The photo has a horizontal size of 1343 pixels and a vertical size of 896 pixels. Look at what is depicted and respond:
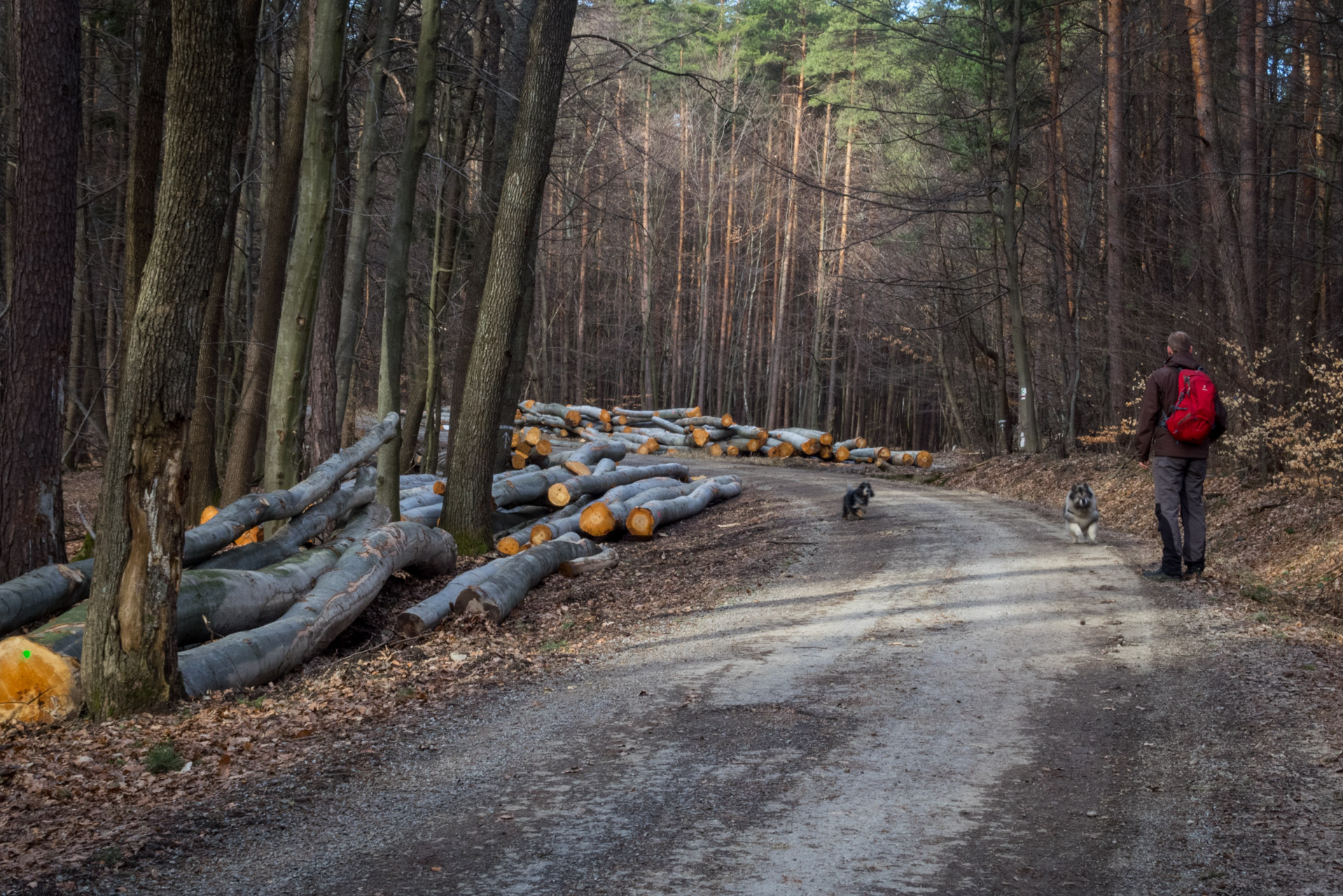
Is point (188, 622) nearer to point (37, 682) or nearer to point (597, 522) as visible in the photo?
point (37, 682)

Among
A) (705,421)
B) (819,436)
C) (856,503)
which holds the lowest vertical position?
(856,503)

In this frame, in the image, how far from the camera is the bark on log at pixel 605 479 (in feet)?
52.5

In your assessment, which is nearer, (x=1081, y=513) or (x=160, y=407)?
(x=160, y=407)

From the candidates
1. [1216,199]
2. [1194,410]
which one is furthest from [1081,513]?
[1216,199]

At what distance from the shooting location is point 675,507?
1591 cm

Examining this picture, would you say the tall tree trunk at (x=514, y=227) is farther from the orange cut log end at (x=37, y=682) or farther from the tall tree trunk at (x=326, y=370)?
the orange cut log end at (x=37, y=682)

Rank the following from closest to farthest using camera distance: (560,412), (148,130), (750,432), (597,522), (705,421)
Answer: (148,130), (597,522), (750,432), (705,421), (560,412)

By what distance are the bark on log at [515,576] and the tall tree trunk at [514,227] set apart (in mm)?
1440

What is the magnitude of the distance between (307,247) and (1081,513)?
378 inches

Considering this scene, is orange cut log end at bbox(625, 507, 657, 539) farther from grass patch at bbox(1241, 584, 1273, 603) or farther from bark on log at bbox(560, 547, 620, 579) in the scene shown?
grass patch at bbox(1241, 584, 1273, 603)

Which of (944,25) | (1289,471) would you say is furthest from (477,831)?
(944,25)

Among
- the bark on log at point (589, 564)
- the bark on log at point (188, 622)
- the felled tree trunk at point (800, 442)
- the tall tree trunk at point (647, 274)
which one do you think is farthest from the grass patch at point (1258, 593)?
the tall tree trunk at point (647, 274)

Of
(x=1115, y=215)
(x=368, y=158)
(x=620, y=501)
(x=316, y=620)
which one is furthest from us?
(x=1115, y=215)

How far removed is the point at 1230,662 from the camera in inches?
265
